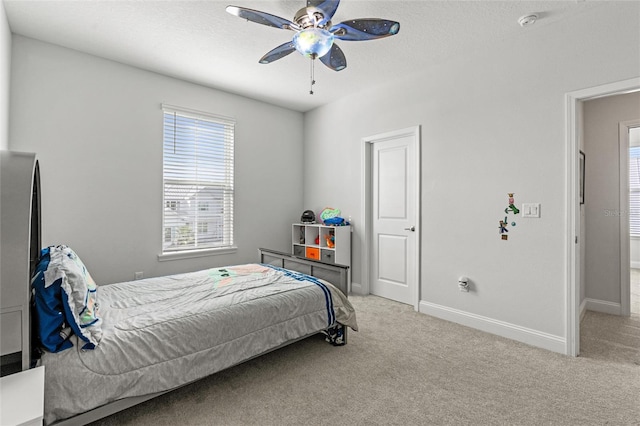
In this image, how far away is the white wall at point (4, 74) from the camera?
7.95 feet

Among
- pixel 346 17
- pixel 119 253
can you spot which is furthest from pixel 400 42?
pixel 119 253

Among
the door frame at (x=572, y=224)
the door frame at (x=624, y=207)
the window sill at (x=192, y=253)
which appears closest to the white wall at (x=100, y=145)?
the window sill at (x=192, y=253)

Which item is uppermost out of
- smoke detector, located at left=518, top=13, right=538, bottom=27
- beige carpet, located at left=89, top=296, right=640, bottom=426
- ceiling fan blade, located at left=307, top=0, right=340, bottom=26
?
smoke detector, located at left=518, top=13, right=538, bottom=27

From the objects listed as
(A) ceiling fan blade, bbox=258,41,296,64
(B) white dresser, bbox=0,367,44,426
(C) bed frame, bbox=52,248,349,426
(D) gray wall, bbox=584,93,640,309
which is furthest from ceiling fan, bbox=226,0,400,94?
(D) gray wall, bbox=584,93,640,309

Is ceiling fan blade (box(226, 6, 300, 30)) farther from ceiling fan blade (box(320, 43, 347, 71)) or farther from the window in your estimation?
the window

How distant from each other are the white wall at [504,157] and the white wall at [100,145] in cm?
270

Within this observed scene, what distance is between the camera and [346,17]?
2.57 m

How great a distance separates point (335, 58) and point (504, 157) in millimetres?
1831

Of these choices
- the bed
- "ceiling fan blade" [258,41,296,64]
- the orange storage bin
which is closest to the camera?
the bed

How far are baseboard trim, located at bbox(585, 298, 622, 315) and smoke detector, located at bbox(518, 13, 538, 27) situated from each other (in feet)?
10.5

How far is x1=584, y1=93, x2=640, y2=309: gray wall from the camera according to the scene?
11.6 feet

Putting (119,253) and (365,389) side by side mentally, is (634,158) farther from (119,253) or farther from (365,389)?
(119,253)

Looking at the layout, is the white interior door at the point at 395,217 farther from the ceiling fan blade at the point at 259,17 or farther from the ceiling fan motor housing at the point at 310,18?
the ceiling fan blade at the point at 259,17

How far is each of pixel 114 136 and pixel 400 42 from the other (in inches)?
124
